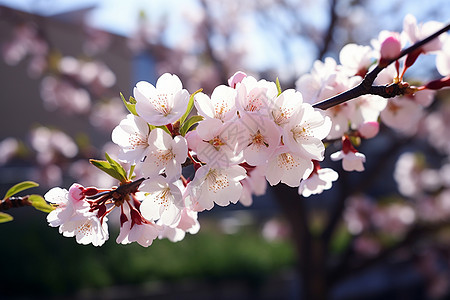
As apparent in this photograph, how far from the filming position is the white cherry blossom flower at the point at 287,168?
0.76 m

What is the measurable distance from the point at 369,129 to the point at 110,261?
4510 millimetres

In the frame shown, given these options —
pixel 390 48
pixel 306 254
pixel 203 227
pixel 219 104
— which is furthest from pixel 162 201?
pixel 203 227

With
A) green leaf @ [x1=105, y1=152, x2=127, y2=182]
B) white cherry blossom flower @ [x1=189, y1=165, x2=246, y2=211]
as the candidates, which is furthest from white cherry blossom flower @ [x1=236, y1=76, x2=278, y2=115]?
green leaf @ [x1=105, y1=152, x2=127, y2=182]

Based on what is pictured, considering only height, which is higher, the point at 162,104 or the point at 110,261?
the point at 110,261

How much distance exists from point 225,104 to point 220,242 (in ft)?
19.0

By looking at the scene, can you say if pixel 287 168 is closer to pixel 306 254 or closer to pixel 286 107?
pixel 286 107

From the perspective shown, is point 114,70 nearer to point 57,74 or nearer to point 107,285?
point 57,74

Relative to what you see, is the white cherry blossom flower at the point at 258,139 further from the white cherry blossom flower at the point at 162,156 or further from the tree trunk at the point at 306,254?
the tree trunk at the point at 306,254

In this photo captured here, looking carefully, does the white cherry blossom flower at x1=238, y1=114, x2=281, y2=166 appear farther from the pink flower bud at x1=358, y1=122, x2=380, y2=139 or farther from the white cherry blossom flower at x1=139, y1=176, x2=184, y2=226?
the pink flower bud at x1=358, y1=122, x2=380, y2=139

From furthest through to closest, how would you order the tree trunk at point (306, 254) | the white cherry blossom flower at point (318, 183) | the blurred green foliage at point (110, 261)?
1. the blurred green foliage at point (110, 261)
2. the tree trunk at point (306, 254)
3. the white cherry blossom flower at point (318, 183)

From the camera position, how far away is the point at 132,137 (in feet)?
2.61

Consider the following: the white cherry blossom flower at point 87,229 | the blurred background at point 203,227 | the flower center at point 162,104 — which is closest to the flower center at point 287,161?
the flower center at point 162,104

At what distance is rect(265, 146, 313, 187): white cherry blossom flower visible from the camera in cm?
76

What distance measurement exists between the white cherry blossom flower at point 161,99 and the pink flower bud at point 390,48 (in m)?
0.39
